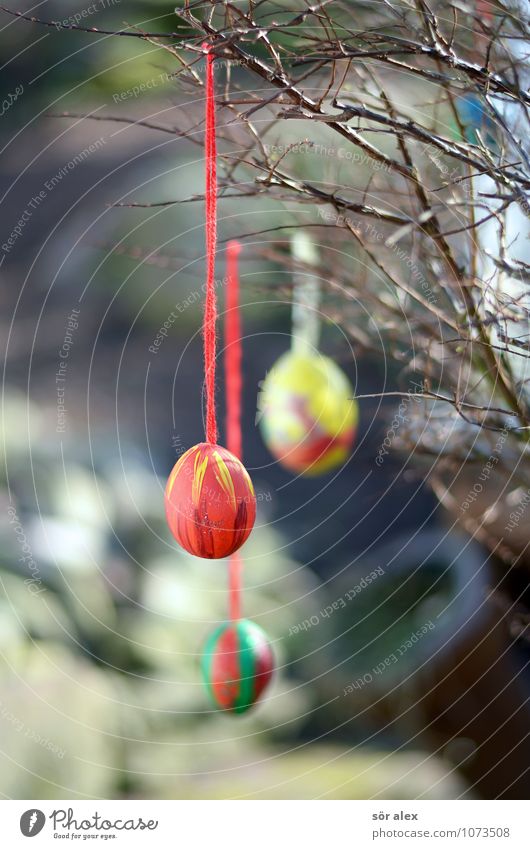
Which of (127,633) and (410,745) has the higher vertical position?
(127,633)

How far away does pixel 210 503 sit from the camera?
2.34 ft

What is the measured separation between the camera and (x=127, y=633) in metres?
1.86

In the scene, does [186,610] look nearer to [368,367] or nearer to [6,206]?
[368,367]

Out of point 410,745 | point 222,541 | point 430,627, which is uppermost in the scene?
point 430,627

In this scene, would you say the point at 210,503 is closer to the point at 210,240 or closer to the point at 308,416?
the point at 210,240

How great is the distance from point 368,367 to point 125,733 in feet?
3.98

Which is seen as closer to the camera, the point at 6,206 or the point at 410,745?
the point at 410,745
